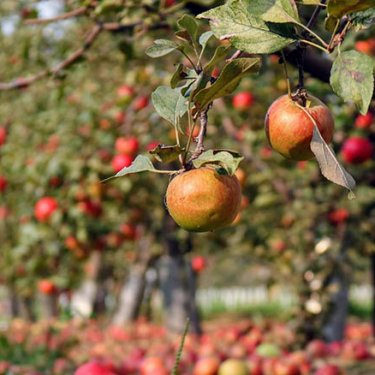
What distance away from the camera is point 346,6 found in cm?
104

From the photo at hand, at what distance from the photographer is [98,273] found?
11.6 meters

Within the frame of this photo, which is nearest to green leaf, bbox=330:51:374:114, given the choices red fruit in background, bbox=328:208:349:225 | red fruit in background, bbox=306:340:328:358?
red fruit in background, bbox=306:340:328:358

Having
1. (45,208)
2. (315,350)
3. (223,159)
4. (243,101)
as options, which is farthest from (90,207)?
(223,159)

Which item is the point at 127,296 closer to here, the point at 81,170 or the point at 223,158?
the point at 81,170

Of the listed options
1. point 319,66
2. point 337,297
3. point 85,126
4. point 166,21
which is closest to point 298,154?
point 319,66

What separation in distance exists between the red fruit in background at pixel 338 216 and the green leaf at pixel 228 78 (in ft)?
14.1

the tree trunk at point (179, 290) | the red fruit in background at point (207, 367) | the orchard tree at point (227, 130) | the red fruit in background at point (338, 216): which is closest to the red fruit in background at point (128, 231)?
the orchard tree at point (227, 130)

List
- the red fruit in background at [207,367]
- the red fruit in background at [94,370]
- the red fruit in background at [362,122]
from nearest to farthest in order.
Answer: the red fruit in background at [94,370] < the red fruit in background at [207,367] < the red fruit in background at [362,122]

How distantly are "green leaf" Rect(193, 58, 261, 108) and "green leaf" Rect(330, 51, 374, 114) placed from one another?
0.14 meters

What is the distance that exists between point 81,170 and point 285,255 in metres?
1.95

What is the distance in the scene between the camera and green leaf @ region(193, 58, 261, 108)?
3.53 ft

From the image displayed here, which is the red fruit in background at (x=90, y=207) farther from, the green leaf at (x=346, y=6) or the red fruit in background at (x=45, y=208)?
the green leaf at (x=346, y=6)

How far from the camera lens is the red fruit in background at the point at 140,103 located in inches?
201

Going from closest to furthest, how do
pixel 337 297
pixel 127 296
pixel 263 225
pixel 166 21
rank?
1. pixel 166 21
2. pixel 263 225
3. pixel 337 297
4. pixel 127 296
